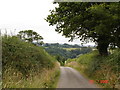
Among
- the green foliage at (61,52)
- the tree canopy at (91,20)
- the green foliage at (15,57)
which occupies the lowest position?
the green foliage at (61,52)

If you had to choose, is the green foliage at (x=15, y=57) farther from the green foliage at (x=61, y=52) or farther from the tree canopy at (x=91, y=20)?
the green foliage at (x=61, y=52)

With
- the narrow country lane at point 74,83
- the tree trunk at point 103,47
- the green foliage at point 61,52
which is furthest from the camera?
the green foliage at point 61,52

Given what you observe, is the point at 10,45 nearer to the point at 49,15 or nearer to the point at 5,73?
the point at 5,73

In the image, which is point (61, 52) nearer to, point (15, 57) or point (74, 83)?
point (74, 83)

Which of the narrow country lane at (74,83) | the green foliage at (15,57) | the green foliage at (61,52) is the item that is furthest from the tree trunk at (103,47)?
the green foliage at (61,52)

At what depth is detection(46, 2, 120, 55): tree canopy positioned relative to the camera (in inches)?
494

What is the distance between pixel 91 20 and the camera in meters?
16.2

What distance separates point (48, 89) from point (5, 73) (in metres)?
4.05

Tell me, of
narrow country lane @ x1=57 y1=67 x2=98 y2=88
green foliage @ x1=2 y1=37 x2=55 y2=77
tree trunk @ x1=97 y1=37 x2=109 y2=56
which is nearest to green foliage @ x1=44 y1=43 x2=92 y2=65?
tree trunk @ x1=97 y1=37 x2=109 y2=56

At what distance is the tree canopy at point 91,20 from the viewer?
12.5 m

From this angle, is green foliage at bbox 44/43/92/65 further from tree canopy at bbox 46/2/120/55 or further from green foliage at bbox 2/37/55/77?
green foliage at bbox 2/37/55/77

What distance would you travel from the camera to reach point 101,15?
12.9 m

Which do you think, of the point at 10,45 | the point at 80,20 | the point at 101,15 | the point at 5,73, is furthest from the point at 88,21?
the point at 5,73

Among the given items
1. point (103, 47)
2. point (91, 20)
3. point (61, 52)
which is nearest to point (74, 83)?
point (91, 20)
